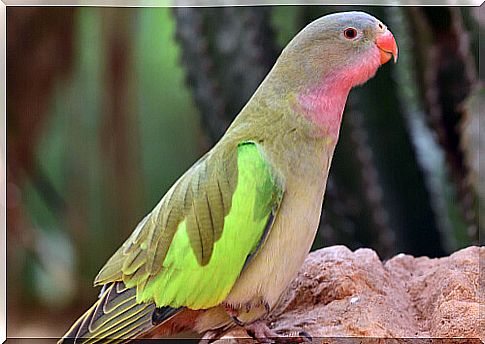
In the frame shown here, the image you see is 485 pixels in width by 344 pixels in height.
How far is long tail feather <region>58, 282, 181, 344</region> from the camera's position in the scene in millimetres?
1158

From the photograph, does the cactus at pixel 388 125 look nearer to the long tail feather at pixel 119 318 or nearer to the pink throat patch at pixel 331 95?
the pink throat patch at pixel 331 95

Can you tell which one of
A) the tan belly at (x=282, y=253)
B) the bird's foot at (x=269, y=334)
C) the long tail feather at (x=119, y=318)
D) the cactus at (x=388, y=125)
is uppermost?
the cactus at (x=388, y=125)

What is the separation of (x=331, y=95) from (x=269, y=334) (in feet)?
1.38

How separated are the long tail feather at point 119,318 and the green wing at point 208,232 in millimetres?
14

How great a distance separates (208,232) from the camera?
1154 mm

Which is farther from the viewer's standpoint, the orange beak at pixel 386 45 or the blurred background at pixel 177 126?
the blurred background at pixel 177 126

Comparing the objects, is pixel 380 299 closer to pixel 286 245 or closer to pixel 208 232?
pixel 286 245

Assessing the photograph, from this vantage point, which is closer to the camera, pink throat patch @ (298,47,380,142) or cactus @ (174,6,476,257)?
pink throat patch @ (298,47,380,142)

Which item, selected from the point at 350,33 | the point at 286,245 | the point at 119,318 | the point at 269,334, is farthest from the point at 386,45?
the point at 119,318

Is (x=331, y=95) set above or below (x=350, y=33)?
below

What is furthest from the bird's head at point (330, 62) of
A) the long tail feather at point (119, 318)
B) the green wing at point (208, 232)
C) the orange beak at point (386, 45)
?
the long tail feather at point (119, 318)

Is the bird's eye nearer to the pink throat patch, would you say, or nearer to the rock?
the pink throat patch

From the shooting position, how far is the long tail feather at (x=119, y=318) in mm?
1158

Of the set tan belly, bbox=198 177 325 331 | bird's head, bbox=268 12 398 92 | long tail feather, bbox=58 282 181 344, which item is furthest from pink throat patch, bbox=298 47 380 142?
long tail feather, bbox=58 282 181 344
